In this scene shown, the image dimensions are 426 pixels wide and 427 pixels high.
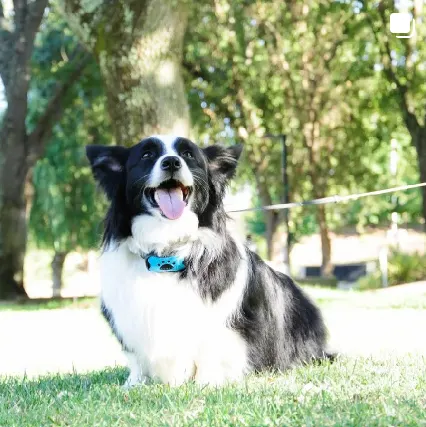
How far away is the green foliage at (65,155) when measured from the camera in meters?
23.7

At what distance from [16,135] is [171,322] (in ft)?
46.9

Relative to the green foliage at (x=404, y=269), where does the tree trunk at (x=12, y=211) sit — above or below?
above

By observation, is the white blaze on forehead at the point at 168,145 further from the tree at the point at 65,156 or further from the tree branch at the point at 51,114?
the tree at the point at 65,156

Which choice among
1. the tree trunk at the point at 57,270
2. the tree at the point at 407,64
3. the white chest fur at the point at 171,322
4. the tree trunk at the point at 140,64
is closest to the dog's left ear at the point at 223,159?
Result: the white chest fur at the point at 171,322

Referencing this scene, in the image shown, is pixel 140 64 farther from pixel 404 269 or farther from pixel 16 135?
pixel 404 269

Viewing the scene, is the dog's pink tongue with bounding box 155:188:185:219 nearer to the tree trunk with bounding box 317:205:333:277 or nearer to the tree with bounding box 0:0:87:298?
the tree with bounding box 0:0:87:298

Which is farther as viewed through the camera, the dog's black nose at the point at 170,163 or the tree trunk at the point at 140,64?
the tree trunk at the point at 140,64

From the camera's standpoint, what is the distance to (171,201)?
5020mm

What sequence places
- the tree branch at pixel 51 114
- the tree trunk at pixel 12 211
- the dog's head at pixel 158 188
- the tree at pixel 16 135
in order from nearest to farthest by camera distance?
the dog's head at pixel 158 188, the tree at pixel 16 135, the tree trunk at pixel 12 211, the tree branch at pixel 51 114

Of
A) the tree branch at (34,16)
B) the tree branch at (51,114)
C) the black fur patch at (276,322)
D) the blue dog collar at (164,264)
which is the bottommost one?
the black fur patch at (276,322)

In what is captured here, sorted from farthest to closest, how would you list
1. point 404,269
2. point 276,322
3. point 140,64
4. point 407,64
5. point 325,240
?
point 325,240 < point 404,269 < point 407,64 < point 140,64 < point 276,322

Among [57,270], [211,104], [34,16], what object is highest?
[34,16]

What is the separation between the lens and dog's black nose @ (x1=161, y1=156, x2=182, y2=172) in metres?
4.88

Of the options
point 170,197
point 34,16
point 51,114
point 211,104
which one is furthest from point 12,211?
point 170,197
